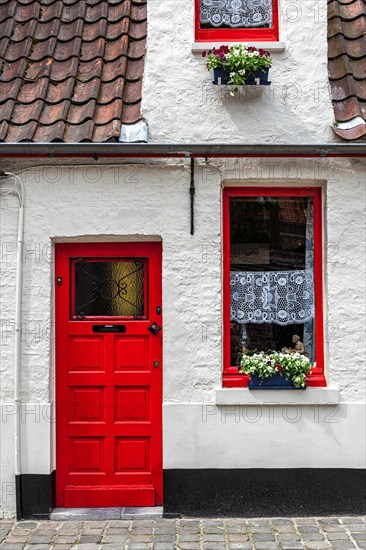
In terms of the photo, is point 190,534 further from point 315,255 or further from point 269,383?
point 315,255

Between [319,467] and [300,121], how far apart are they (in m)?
3.30

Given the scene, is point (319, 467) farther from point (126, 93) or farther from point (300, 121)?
point (126, 93)

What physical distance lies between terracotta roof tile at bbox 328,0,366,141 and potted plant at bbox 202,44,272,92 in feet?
2.47

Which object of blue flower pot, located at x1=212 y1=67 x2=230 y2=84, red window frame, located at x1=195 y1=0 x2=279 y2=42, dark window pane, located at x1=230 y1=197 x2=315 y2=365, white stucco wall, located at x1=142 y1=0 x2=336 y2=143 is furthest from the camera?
red window frame, located at x1=195 y1=0 x2=279 y2=42

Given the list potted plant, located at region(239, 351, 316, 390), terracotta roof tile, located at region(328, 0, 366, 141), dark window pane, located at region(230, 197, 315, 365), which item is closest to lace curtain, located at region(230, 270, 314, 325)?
dark window pane, located at region(230, 197, 315, 365)

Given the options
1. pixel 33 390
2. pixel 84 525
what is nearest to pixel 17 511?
pixel 84 525

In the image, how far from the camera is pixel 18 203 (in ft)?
22.8

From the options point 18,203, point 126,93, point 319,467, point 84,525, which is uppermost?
point 126,93

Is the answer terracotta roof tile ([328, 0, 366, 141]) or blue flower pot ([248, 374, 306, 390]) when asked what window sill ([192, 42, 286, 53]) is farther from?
blue flower pot ([248, 374, 306, 390])

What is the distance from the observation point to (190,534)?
6.40 metres

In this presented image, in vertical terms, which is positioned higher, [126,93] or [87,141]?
[126,93]

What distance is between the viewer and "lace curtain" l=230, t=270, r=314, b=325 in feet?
23.3

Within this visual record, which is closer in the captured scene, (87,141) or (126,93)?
(87,141)

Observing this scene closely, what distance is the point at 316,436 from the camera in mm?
6832
